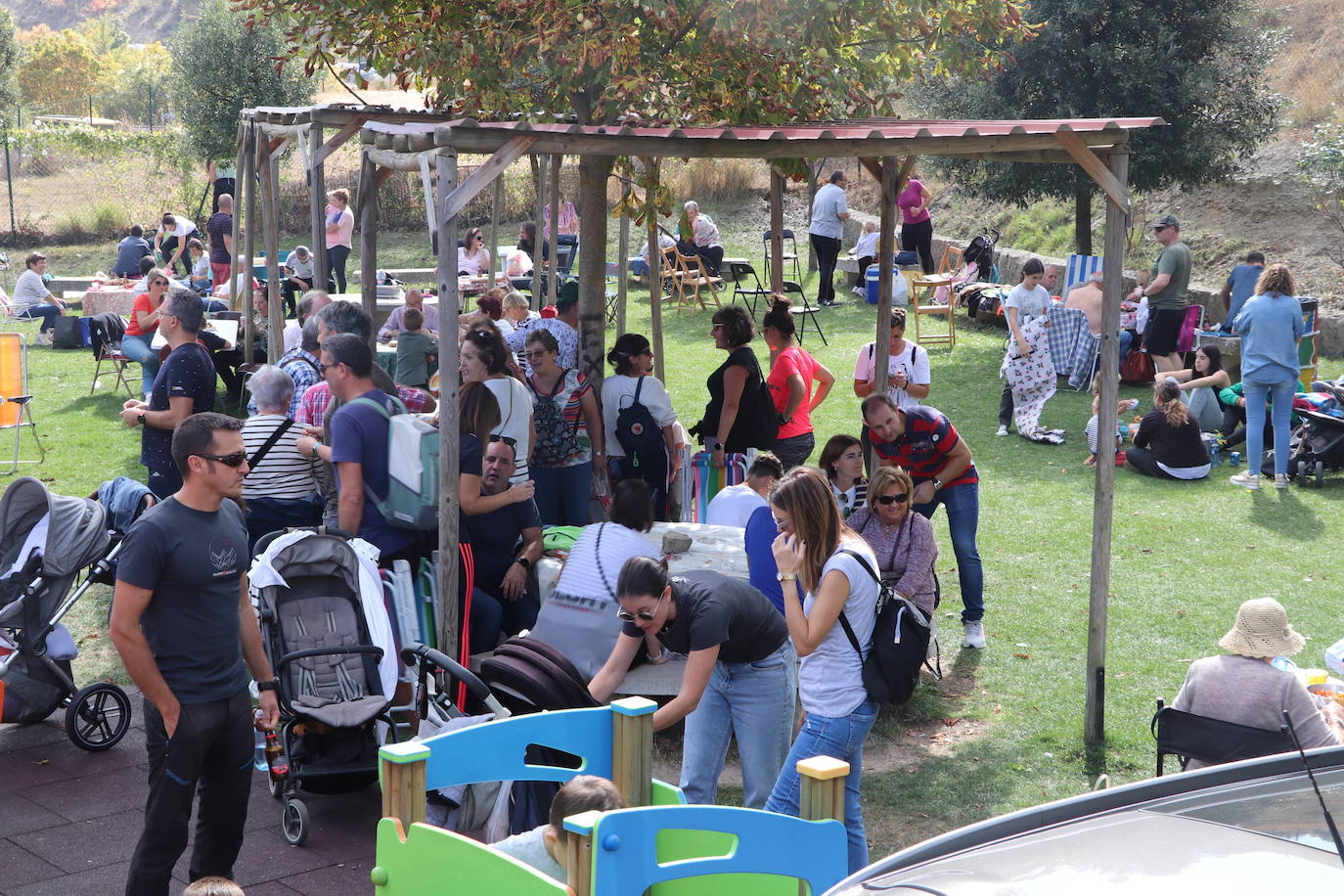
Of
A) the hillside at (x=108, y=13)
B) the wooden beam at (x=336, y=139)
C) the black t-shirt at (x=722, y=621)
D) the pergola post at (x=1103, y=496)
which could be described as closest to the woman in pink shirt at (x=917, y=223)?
the wooden beam at (x=336, y=139)

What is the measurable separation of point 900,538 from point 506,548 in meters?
1.98

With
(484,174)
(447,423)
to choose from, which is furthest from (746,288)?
(447,423)

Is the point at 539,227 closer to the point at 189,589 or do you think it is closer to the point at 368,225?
the point at 368,225

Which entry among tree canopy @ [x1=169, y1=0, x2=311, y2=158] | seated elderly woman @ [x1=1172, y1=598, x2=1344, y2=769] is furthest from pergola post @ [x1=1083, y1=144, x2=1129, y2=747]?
tree canopy @ [x1=169, y1=0, x2=311, y2=158]

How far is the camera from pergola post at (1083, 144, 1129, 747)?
19.7 ft

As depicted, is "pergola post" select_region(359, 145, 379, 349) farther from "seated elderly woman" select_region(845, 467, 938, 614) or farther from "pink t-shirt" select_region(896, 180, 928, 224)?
"pink t-shirt" select_region(896, 180, 928, 224)

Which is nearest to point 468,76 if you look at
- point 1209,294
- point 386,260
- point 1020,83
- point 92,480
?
point 92,480

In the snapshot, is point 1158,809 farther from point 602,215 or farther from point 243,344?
point 243,344

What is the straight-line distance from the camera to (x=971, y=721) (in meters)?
6.66

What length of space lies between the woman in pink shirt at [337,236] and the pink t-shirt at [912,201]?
27.1 ft

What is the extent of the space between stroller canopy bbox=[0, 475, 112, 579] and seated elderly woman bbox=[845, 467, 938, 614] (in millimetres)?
3782

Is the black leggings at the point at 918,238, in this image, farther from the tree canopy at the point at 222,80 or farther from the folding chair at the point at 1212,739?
the folding chair at the point at 1212,739

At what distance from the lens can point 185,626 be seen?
4258 mm

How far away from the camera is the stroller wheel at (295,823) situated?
17.0ft
